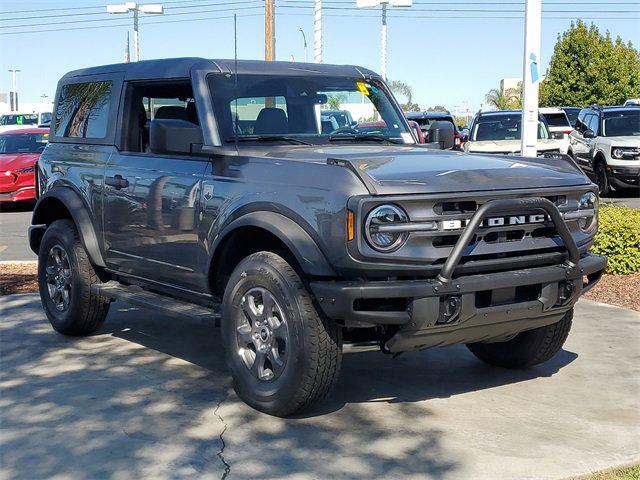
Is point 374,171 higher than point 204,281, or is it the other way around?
point 374,171

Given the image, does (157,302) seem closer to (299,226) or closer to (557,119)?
(299,226)

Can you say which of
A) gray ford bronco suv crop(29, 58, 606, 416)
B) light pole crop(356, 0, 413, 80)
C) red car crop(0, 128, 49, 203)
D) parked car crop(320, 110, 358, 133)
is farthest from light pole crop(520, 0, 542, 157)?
light pole crop(356, 0, 413, 80)

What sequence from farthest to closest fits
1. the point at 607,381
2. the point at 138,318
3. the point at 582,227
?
the point at 138,318, the point at 607,381, the point at 582,227

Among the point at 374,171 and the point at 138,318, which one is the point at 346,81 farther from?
the point at 138,318

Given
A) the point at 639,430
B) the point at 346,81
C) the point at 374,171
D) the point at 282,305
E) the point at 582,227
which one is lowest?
the point at 639,430

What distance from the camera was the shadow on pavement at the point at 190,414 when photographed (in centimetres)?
461

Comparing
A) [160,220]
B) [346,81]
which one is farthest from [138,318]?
[346,81]

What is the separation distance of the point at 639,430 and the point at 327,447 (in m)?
1.74

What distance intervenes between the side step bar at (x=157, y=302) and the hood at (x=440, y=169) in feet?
3.50

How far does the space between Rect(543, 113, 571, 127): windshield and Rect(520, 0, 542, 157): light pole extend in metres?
14.4

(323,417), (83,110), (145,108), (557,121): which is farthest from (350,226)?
(557,121)

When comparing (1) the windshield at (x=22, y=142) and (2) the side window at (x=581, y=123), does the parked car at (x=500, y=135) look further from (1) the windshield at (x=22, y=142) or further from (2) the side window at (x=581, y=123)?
(1) the windshield at (x=22, y=142)

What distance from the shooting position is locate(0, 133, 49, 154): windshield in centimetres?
1923

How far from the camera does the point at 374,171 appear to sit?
16.3ft
